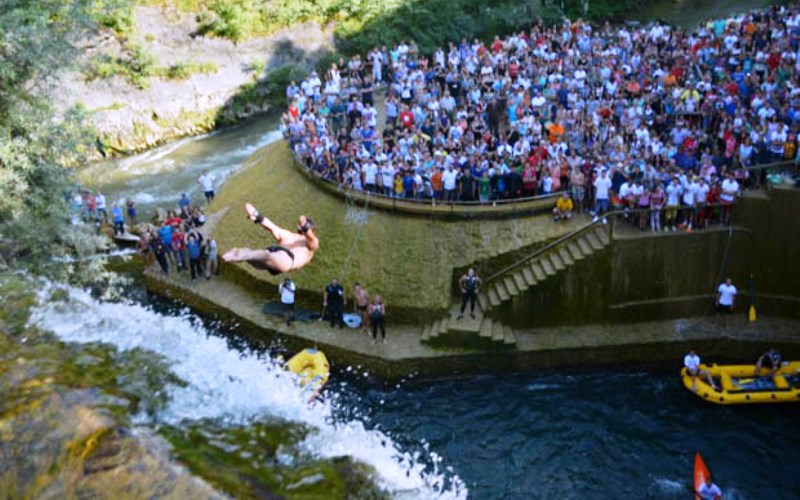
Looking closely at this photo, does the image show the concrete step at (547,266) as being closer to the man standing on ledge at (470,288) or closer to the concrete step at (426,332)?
the man standing on ledge at (470,288)

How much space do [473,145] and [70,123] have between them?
33.2 feet

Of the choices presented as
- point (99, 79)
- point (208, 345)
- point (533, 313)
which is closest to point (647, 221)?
point (533, 313)

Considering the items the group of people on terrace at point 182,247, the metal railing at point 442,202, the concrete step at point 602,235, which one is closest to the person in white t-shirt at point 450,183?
the metal railing at point 442,202

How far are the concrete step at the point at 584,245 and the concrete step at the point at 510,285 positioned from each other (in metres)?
1.83

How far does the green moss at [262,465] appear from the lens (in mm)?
7277

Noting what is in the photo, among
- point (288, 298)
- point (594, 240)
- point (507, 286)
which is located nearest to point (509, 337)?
point (507, 286)

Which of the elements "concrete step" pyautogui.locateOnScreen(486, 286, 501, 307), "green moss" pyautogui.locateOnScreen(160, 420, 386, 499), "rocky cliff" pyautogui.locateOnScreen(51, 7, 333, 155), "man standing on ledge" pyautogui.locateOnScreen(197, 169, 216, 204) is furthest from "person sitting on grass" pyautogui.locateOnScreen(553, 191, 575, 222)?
"rocky cliff" pyautogui.locateOnScreen(51, 7, 333, 155)

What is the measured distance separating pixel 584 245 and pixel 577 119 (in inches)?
184

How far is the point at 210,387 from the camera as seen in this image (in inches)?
396

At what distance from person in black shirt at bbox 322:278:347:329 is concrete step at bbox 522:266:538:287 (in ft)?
14.9

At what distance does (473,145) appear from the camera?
21.0 m

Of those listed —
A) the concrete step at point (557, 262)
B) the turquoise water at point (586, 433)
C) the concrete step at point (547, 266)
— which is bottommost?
the turquoise water at point (586, 433)

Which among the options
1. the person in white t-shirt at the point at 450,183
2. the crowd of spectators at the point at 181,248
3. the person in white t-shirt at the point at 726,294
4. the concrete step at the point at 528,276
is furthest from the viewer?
the crowd of spectators at the point at 181,248

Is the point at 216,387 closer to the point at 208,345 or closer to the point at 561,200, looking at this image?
the point at 208,345
